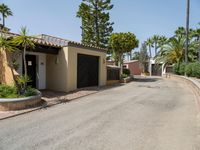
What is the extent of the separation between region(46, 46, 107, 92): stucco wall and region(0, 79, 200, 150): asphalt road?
4.32 metres

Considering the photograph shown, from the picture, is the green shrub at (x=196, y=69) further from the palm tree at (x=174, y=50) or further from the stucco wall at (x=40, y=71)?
the stucco wall at (x=40, y=71)

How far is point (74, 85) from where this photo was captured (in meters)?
13.2

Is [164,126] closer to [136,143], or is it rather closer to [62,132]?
[136,143]

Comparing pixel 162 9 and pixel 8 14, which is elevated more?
pixel 8 14

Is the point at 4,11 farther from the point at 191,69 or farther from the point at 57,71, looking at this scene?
the point at 191,69

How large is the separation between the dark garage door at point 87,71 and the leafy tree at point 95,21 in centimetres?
1353

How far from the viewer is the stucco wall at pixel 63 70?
1241 cm

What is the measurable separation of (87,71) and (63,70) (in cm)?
259

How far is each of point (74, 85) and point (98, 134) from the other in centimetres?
805

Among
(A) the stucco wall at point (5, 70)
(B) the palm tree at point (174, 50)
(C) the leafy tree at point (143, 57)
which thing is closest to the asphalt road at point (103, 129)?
(A) the stucco wall at point (5, 70)

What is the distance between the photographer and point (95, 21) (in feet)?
94.8

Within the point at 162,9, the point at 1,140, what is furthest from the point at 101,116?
the point at 162,9

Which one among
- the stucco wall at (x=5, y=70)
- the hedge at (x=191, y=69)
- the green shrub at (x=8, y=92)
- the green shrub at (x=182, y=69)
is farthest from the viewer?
the green shrub at (x=182, y=69)

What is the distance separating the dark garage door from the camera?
1382 cm
